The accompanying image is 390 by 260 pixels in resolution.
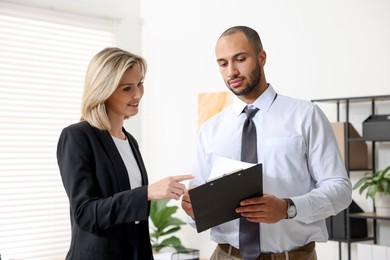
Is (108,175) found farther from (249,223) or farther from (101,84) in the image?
(249,223)

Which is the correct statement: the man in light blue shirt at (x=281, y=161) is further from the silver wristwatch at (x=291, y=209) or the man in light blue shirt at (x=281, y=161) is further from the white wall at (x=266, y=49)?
the white wall at (x=266, y=49)

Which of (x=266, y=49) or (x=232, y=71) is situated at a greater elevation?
(x=266, y=49)

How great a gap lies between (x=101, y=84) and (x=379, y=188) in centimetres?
266

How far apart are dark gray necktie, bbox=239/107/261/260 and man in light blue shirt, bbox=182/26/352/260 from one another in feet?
0.07

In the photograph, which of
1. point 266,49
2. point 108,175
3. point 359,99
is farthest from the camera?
point 266,49

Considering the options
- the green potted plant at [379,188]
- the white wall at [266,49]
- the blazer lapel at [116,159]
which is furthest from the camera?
the white wall at [266,49]

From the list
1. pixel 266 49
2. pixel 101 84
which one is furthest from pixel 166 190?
pixel 266 49

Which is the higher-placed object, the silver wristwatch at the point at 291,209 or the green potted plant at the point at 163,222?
the silver wristwatch at the point at 291,209

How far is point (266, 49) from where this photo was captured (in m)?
5.24

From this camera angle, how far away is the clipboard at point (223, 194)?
1.96 metres

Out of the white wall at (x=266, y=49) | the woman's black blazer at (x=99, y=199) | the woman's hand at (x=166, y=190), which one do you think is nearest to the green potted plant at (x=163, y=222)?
the white wall at (x=266, y=49)

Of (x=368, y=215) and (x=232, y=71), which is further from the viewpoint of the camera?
(x=368, y=215)

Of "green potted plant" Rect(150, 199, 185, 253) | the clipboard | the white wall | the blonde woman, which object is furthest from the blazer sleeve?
"green potted plant" Rect(150, 199, 185, 253)

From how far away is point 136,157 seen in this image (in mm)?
2373
